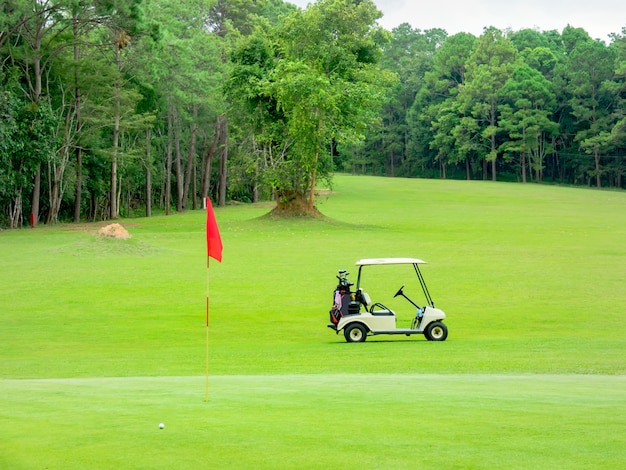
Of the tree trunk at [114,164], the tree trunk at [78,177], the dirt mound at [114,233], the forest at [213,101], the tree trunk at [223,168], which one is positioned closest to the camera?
the dirt mound at [114,233]

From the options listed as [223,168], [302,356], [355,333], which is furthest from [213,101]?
[302,356]

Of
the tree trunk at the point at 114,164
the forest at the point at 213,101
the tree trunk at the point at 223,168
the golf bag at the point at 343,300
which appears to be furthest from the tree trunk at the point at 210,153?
the golf bag at the point at 343,300

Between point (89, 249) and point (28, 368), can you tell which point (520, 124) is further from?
point (28, 368)

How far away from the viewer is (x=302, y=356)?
57.1 feet

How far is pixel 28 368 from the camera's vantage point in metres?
16.0

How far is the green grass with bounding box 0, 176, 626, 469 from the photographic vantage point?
23.9 feet

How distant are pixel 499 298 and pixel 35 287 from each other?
1522 cm

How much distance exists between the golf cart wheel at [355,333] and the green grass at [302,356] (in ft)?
1.37

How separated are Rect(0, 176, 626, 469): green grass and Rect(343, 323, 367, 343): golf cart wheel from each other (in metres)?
0.42

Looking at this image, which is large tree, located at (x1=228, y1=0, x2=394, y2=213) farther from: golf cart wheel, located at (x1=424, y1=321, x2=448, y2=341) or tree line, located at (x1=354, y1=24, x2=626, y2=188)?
tree line, located at (x1=354, y1=24, x2=626, y2=188)

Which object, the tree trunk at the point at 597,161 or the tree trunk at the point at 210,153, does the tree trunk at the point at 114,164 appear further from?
the tree trunk at the point at 597,161

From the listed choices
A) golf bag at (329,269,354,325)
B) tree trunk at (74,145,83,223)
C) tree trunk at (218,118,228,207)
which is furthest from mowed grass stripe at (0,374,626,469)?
tree trunk at (218,118,228,207)

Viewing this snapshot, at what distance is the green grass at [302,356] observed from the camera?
729cm

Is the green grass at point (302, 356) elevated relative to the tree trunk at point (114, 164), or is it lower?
lower
